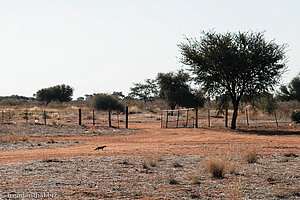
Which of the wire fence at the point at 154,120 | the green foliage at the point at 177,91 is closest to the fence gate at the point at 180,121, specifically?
the wire fence at the point at 154,120

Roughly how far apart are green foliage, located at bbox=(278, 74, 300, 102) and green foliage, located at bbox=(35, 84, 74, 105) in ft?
191

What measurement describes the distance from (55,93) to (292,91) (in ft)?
203

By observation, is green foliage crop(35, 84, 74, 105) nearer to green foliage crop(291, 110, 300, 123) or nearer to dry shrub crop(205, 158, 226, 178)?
green foliage crop(291, 110, 300, 123)

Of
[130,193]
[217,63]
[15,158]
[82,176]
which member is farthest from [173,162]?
[217,63]

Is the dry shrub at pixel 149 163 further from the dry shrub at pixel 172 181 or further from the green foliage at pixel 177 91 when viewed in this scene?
the green foliage at pixel 177 91

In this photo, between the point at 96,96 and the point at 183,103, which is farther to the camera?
the point at 183,103

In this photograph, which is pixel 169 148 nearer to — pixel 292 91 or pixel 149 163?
pixel 149 163

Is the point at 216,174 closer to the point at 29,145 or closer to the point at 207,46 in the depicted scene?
the point at 29,145

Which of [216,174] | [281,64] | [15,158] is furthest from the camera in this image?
[281,64]

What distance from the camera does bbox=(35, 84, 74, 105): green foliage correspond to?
112 metres

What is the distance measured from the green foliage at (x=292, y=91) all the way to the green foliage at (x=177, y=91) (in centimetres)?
2023

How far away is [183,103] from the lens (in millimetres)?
74250

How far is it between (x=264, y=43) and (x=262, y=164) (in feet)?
83.2

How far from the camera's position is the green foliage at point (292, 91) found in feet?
279
